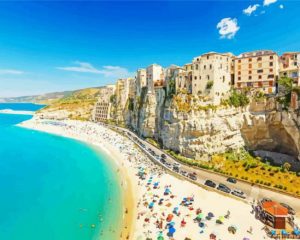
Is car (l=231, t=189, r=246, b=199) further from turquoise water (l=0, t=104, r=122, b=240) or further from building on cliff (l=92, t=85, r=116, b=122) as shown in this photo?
building on cliff (l=92, t=85, r=116, b=122)

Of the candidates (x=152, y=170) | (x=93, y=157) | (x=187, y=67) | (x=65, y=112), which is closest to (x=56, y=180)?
(x=93, y=157)

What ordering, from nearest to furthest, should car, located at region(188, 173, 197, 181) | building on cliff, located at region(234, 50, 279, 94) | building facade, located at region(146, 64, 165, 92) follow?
car, located at region(188, 173, 197, 181)
building on cliff, located at region(234, 50, 279, 94)
building facade, located at region(146, 64, 165, 92)

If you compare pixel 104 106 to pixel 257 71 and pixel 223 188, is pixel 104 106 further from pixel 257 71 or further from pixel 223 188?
pixel 223 188

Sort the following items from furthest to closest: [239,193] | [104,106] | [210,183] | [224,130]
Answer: [104,106]
[224,130]
[210,183]
[239,193]

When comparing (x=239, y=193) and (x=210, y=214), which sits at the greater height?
(x=239, y=193)

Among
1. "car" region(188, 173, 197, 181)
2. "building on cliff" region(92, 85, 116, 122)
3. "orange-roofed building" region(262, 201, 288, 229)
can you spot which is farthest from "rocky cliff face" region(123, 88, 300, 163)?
"building on cliff" region(92, 85, 116, 122)

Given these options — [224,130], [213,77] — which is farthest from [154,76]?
[224,130]
